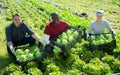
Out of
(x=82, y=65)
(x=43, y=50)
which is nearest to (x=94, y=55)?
(x=82, y=65)

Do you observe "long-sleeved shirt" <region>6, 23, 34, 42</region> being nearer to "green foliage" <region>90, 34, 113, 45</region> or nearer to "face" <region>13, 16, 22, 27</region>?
"face" <region>13, 16, 22, 27</region>

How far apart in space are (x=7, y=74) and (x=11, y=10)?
427 inches

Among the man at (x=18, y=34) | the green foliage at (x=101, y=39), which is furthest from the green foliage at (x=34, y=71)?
the green foliage at (x=101, y=39)

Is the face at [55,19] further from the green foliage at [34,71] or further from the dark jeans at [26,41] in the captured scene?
the green foliage at [34,71]

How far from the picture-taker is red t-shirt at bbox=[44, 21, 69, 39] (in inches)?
397

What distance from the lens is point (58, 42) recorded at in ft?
31.5

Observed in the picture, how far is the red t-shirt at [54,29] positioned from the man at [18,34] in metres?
0.48

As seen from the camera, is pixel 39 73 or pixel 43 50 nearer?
pixel 39 73

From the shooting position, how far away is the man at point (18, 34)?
379 inches

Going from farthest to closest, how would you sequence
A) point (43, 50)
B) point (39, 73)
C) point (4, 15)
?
1. point (4, 15)
2. point (43, 50)
3. point (39, 73)

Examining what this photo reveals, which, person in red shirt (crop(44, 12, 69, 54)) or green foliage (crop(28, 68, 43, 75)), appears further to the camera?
person in red shirt (crop(44, 12, 69, 54))

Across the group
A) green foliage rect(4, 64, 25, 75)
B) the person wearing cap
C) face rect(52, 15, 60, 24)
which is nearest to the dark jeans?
face rect(52, 15, 60, 24)

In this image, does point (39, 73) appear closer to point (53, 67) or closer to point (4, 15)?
point (53, 67)

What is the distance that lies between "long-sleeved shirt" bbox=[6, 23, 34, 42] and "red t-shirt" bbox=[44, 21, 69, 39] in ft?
1.75
